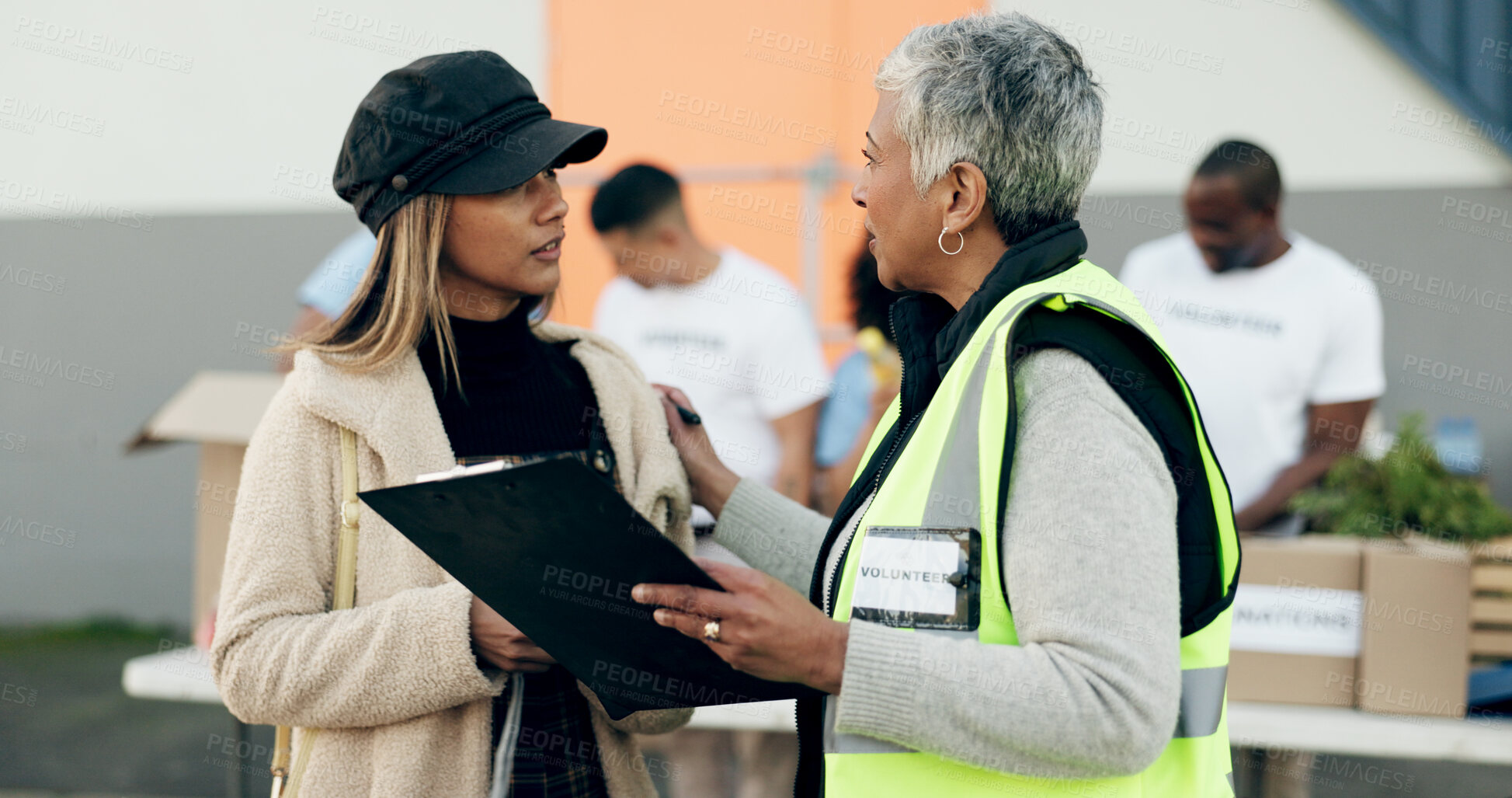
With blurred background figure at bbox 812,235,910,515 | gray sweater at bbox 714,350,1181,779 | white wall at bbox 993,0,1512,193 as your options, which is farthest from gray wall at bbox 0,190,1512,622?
gray sweater at bbox 714,350,1181,779

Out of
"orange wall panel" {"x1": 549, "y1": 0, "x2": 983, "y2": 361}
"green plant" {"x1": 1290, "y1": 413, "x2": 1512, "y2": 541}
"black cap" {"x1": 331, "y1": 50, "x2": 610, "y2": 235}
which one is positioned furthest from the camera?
"orange wall panel" {"x1": 549, "y1": 0, "x2": 983, "y2": 361}

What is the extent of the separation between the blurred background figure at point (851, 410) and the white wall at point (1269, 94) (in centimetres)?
129

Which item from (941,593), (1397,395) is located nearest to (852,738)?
(941,593)

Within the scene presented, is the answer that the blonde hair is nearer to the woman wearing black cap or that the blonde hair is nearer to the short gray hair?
the woman wearing black cap

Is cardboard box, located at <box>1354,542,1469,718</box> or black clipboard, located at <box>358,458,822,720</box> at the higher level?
black clipboard, located at <box>358,458,822,720</box>

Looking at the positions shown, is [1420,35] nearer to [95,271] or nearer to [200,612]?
[200,612]

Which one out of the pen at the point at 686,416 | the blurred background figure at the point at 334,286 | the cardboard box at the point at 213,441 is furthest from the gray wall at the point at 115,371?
the pen at the point at 686,416

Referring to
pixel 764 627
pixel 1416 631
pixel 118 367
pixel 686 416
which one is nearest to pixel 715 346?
pixel 686 416

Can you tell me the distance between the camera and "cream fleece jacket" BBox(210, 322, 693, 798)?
1456mm

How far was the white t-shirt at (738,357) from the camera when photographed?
364 centimetres

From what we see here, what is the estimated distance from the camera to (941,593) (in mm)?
1131

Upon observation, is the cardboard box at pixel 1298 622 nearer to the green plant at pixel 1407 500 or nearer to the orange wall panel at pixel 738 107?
the green plant at pixel 1407 500

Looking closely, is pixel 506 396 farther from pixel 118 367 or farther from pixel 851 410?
pixel 118 367

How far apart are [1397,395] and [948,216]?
3.99 meters
